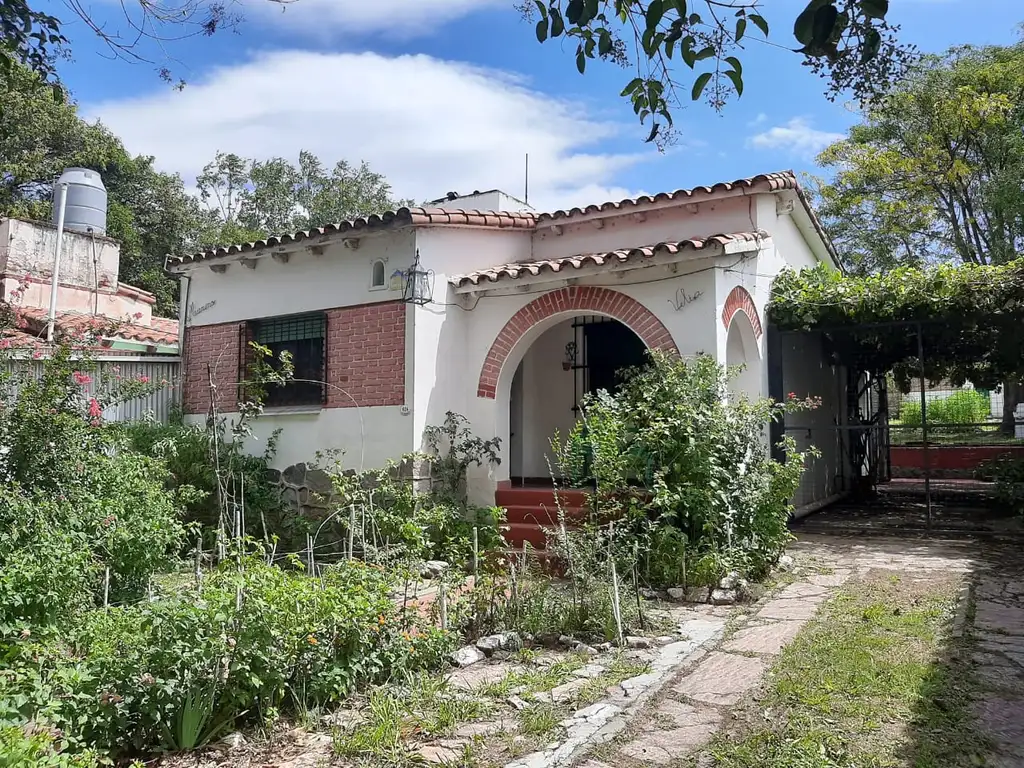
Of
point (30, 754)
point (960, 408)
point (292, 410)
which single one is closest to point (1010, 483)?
point (292, 410)

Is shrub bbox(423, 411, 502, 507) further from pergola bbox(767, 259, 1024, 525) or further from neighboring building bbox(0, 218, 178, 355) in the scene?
neighboring building bbox(0, 218, 178, 355)

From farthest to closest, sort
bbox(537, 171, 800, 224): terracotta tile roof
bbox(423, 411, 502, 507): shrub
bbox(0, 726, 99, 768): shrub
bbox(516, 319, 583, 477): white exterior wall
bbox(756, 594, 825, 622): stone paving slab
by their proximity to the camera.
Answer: bbox(516, 319, 583, 477): white exterior wall
bbox(537, 171, 800, 224): terracotta tile roof
bbox(423, 411, 502, 507): shrub
bbox(756, 594, 825, 622): stone paving slab
bbox(0, 726, 99, 768): shrub

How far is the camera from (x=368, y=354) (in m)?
9.01

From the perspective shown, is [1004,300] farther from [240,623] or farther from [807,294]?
[240,623]

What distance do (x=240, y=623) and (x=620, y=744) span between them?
1.86m

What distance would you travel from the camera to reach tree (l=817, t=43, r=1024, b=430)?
16656 mm

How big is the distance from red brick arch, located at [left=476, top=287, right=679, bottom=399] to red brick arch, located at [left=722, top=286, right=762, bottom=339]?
2.32ft

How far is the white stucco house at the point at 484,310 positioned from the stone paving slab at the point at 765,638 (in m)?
3.17

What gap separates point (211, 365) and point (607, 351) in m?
5.53

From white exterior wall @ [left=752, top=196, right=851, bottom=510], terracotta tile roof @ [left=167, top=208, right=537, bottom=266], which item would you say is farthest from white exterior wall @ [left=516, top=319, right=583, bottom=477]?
white exterior wall @ [left=752, top=196, right=851, bottom=510]

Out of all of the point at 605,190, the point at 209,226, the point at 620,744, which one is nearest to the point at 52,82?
the point at 620,744

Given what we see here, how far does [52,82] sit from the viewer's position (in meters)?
4.60

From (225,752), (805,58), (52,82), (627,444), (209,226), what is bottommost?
(225,752)

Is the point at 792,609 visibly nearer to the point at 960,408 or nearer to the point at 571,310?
the point at 571,310
